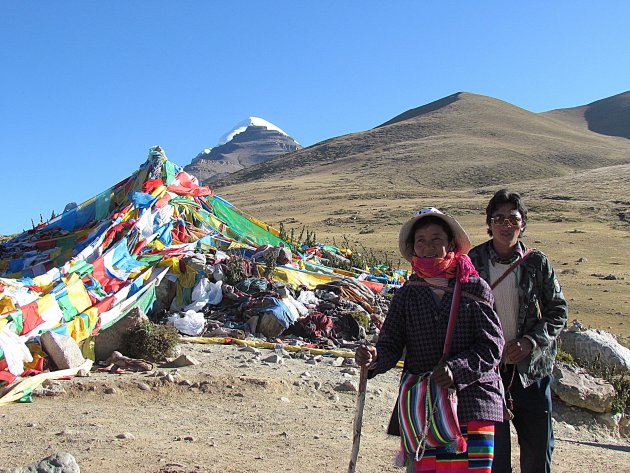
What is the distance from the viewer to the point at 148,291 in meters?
9.65

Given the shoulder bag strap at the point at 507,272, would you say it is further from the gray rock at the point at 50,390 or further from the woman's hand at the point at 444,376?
the gray rock at the point at 50,390

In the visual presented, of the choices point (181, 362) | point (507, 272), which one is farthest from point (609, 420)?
point (507, 272)

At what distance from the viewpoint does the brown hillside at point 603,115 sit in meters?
138

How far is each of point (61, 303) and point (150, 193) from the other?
5429mm

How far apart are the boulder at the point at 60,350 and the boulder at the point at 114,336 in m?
0.67

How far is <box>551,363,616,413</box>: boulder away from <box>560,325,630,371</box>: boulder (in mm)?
1294

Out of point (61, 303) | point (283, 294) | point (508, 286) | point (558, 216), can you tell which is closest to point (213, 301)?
point (283, 294)

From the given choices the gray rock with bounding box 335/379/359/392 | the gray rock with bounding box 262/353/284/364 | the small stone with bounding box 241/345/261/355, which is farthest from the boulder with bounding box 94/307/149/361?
the gray rock with bounding box 335/379/359/392

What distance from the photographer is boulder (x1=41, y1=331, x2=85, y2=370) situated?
697 centimetres

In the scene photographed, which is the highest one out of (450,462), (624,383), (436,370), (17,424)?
(436,370)

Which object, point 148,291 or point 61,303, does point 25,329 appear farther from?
point 148,291

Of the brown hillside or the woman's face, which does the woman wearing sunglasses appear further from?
the brown hillside

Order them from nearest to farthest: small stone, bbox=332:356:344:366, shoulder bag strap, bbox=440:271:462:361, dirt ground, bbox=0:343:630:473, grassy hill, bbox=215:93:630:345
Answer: shoulder bag strap, bbox=440:271:462:361, dirt ground, bbox=0:343:630:473, small stone, bbox=332:356:344:366, grassy hill, bbox=215:93:630:345

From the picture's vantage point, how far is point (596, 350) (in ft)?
30.0
